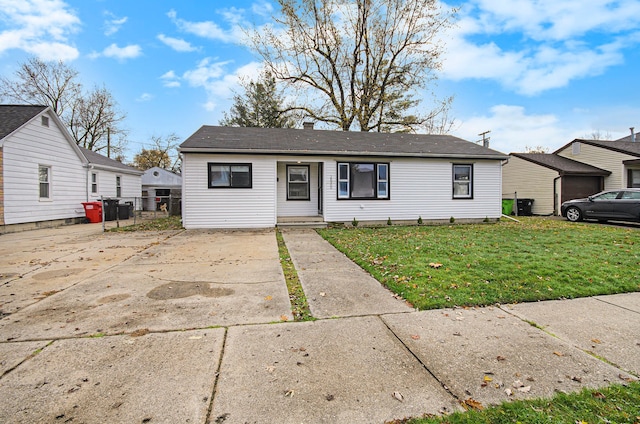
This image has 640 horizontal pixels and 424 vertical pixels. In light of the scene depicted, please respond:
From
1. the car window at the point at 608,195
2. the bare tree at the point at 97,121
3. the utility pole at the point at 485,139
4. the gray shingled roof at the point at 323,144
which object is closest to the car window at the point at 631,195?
the car window at the point at 608,195

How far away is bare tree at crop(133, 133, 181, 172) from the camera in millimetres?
38375

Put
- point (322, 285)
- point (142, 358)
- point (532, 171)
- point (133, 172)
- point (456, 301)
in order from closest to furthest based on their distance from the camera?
1. point (142, 358)
2. point (456, 301)
3. point (322, 285)
4. point (532, 171)
5. point (133, 172)

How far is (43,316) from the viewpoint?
3.31 m

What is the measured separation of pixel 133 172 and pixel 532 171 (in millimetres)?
25107

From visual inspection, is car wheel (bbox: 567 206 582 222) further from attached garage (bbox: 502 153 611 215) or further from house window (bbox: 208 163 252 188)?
house window (bbox: 208 163 252 188)

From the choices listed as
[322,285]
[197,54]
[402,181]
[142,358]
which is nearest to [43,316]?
[142,358]

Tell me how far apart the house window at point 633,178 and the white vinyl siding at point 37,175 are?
28.7 meters

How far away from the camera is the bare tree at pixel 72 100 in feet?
81.8

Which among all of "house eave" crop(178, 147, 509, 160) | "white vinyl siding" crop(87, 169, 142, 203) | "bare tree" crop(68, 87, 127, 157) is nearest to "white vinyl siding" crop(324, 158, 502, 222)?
"house eave" crop(178, 147, 509, 160)

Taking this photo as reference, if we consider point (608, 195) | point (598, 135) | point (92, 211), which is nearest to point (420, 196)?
point (608, 195)

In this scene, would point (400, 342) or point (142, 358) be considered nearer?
point (142, 358)

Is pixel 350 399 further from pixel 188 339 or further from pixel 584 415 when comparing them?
pixel 188 339

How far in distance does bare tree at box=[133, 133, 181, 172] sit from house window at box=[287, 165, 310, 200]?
103ft

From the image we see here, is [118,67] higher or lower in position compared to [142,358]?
higher
